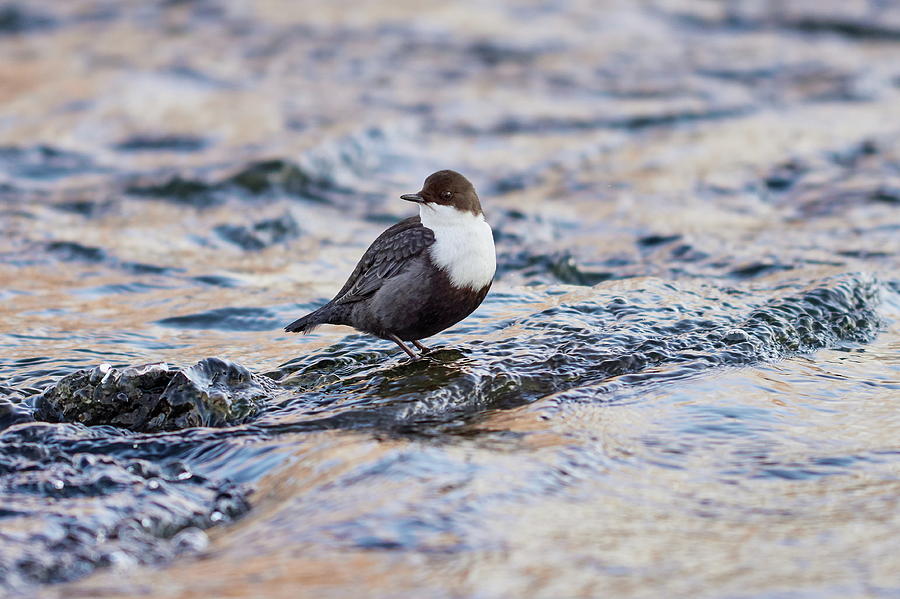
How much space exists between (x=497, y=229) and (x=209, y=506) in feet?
16.5

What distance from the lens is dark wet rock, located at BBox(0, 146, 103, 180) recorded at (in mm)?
9969

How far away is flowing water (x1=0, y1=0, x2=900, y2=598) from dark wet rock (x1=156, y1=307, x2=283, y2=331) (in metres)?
0.05

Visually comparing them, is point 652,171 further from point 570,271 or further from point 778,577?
point 778,577

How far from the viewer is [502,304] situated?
19.8 feet

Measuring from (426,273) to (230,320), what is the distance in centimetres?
177

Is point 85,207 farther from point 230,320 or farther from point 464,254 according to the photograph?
point 464,254

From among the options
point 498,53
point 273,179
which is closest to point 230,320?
point 273,179

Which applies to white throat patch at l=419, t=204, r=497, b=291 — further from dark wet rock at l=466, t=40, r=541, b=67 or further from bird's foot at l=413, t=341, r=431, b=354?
dark wet rock at l=466, t=40, r=541, b=67

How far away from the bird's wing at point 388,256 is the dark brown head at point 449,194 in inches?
5.1

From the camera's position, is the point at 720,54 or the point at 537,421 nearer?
the point at 537,421

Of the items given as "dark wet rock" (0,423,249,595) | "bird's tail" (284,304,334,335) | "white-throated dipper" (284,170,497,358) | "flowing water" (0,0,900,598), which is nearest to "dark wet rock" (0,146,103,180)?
"flowing water" (0,0,900,598)

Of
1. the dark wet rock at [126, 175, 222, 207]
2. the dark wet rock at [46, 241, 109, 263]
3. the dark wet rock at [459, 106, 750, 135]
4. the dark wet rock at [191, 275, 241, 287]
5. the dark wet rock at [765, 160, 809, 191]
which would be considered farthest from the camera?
the dark wet rock at [459, 106, 750, 135]

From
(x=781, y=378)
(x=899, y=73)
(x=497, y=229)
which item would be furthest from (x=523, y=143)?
(x=781, y=378)

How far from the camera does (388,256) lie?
16.5 feet
